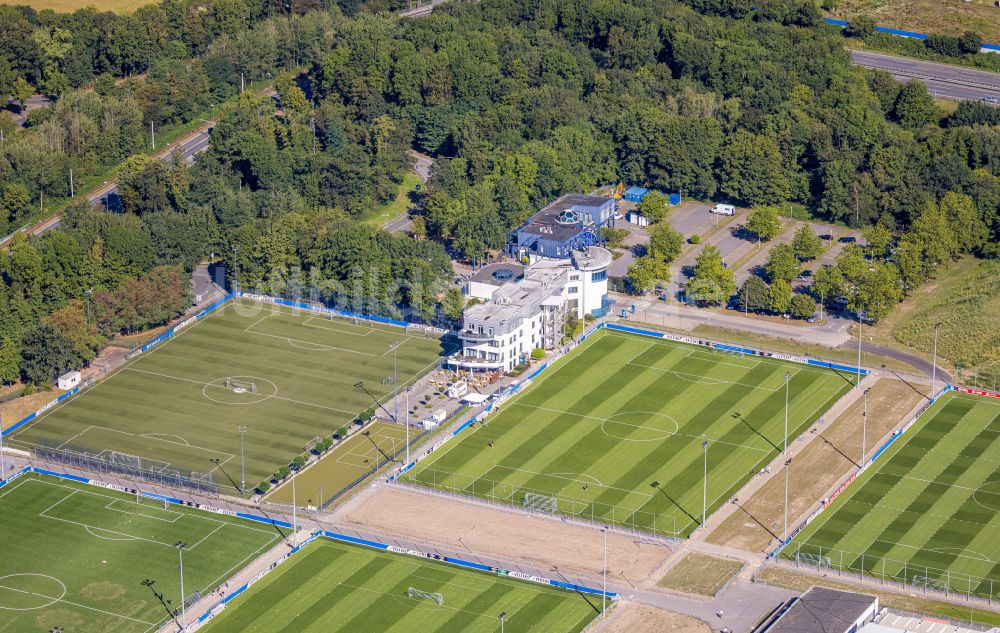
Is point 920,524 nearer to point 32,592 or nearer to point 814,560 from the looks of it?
point 814,560

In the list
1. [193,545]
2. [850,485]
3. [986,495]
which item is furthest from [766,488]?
[193,545]

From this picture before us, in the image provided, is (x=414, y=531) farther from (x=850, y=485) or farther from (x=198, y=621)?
(x=850, y=485)

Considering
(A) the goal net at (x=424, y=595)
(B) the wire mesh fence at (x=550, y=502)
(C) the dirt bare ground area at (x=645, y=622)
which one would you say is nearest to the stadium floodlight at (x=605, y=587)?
(C) the dirt bare ground area at (x=645, y=622)

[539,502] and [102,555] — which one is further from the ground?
[539,502]

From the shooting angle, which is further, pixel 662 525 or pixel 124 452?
pixel 124 452

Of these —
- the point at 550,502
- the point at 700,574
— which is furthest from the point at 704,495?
the point at 550,502
